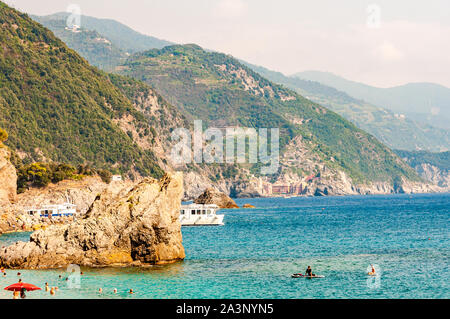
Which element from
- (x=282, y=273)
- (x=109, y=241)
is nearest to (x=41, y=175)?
(x=109, y=241)

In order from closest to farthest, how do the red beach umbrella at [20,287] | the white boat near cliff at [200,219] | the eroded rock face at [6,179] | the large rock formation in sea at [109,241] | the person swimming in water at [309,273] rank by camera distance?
the red beach umbrella at [20,287]
the person swimming in water at [309,273]
the large rock formation in sea at [109,241]
the eroded rock face at [6,179]
the white boat near cliff at [200,219]

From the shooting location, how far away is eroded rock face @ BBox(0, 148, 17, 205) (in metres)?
118

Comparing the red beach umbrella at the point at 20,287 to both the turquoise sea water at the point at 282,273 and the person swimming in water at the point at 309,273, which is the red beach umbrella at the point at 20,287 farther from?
the person swimming in water at the point at 309,273

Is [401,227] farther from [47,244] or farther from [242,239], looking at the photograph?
[47,244]

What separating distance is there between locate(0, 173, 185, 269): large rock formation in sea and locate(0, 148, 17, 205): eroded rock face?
6357 centimetres

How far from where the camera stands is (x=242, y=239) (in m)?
91.9

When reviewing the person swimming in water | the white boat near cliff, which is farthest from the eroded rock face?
the person swimming in water

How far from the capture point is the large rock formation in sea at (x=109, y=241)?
57062 mm

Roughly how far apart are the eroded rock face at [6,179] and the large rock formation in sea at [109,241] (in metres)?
63.6

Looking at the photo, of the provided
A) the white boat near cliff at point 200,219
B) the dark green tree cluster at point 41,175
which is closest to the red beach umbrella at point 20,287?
the white boat near cliff at point 200,219

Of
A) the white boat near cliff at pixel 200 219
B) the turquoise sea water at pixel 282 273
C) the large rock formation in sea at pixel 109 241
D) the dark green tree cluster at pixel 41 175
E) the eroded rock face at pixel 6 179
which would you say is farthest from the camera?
the dark green tree cluster at pixel 41 175

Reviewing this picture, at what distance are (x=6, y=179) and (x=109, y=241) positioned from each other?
2814 inches

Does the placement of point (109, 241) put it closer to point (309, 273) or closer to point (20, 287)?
point (20, 287)

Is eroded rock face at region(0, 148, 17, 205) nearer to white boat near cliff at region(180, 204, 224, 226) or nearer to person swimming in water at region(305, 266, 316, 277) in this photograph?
white boat near cliff at region(180, 204, 224, 226)
